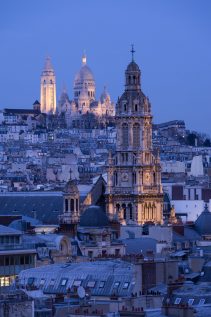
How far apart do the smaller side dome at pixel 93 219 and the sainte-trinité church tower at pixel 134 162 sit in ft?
50.2

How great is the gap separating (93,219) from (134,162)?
59.3 feet

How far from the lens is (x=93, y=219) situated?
76312mm

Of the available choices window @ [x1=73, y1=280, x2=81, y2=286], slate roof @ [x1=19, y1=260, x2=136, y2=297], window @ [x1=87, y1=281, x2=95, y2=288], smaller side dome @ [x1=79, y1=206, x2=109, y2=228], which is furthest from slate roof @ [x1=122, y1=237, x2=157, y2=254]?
window @ [x1=87, y1=281, x2=95, y2=288]

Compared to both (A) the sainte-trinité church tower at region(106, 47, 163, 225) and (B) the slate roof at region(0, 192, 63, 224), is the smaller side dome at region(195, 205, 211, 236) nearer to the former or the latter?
(B) the slate roof at region(0, 192, 63, 224)

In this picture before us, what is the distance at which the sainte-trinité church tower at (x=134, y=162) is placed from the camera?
93.2m

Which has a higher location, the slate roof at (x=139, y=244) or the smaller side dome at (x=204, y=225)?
the smaller side dome at (x=204, y=225)

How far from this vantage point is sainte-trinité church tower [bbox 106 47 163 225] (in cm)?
9325

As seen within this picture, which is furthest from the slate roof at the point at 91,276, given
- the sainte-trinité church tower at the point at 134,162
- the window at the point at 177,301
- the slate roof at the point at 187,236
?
the sainte-trinité church tower at the point at 134,162

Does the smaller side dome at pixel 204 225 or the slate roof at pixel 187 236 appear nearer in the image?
the slate roof at pixel 187 236

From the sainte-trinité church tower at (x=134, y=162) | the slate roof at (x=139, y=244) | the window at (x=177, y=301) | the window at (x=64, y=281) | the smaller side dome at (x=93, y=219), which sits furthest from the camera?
the sainte-trinité church tower at (x=134, y=162)

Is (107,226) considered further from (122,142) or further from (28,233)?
(122,142)

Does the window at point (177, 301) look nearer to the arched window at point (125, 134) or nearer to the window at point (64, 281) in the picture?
the window at point (64, 281)

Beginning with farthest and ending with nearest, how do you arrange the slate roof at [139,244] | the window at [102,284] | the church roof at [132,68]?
the church roof at [132,68], the slate roof at [139,244], the window at [102,284]

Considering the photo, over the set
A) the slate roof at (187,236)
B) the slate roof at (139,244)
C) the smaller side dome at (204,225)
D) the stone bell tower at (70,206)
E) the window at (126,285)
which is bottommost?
the window at (126,285)
